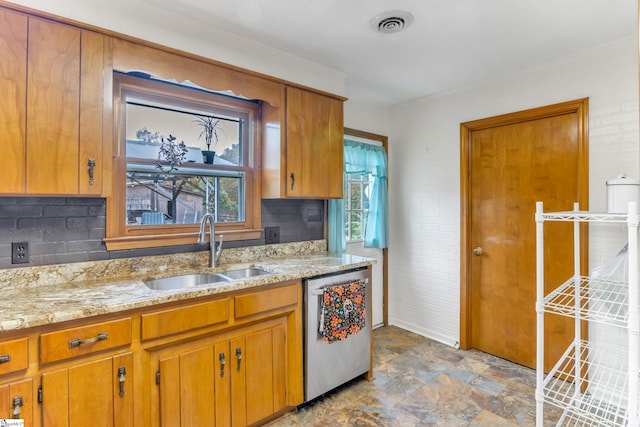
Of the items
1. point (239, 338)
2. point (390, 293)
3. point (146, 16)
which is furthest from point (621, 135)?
point (146, 16)

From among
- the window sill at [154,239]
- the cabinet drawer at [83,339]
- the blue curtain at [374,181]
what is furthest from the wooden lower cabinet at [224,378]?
the blue curtain at [374,181]

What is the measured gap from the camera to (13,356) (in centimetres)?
128

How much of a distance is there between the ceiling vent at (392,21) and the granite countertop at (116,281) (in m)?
1.55

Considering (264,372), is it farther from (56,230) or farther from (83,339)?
(56,230)

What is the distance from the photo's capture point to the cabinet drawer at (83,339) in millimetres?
1351

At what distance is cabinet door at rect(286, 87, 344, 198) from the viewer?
249 cm

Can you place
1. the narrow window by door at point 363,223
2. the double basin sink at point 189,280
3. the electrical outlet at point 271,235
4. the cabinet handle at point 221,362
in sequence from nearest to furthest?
the cabinet handle at point 221,362 < the double basin sink at point 189,280 < the electrical outlet at point 271,235 < the narrow window by door at point 363,223

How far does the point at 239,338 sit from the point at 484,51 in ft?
8.30

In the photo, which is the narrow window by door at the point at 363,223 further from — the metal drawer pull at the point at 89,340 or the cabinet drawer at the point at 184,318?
the metal drawer pull at the point at 89,340

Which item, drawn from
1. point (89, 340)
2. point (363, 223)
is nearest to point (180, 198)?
point (89, 340)

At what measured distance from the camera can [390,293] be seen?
3781mm

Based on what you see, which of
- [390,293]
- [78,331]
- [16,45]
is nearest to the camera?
[78,331]

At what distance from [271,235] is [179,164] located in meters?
0.88

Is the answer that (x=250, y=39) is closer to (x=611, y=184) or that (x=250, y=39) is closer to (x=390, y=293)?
(x=611, y=184)
